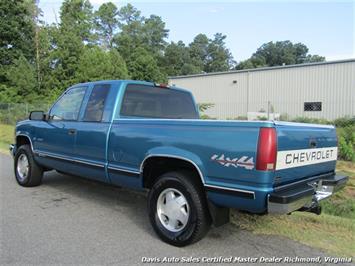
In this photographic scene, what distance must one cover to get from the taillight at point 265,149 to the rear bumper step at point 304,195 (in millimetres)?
308

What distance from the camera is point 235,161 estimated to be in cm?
372

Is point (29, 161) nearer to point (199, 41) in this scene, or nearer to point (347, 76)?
point (347, 76)

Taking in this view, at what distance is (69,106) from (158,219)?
2.79m

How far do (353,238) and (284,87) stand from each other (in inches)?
996

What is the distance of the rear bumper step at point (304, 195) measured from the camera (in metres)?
3.60

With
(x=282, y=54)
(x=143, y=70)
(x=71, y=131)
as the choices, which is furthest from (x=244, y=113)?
(x=282, y=54)

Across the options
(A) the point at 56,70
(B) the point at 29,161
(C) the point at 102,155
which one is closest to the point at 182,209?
(C) the point at 102,155

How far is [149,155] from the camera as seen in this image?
14.9 ft

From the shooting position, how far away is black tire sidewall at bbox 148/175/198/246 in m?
4.19

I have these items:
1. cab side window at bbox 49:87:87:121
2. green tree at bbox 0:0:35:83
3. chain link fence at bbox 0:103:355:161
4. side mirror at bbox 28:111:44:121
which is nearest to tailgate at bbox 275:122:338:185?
cab side window at bbox 49:87:87:121

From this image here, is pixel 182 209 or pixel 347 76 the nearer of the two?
pixel 182 209

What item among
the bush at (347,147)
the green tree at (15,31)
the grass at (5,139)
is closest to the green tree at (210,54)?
the green tree at (15,31)

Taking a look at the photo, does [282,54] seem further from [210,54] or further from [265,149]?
[265,149]

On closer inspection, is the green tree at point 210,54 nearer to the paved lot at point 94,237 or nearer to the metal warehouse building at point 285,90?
the metal warehouse building at point 285,90
